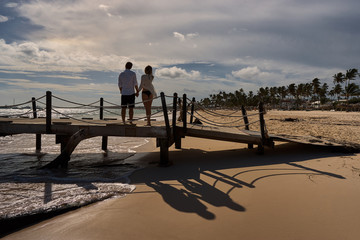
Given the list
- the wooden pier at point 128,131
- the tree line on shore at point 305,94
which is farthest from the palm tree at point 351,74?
the wooden pier at point 128,131

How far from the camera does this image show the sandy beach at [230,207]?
120 inches

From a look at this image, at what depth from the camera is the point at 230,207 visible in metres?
3.74

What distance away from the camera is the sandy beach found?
3.06 m

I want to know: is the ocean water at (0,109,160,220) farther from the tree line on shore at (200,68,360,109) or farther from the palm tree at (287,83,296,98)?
the palm tree at (287,83,296,98)

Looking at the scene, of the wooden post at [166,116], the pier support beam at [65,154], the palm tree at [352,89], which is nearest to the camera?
the wooden post at [166,116]

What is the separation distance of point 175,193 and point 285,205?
76.2 inches

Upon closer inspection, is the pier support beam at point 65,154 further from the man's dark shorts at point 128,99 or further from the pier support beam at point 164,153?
the pier support beam at point 164,153

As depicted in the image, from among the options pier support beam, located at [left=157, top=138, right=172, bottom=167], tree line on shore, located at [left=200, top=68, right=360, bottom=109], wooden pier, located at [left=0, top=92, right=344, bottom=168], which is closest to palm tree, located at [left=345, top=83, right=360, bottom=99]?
tree line on shore, located at [left=200, top=68, right=360, bottom=109]

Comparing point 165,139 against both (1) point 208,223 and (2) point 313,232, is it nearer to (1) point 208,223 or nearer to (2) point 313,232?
(1) point 208,223

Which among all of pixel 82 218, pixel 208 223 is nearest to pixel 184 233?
pixel 208 223

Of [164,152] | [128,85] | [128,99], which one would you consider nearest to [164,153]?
[164,152]

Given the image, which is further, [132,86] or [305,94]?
[305,94]

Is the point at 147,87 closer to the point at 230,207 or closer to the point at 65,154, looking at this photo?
the point at 65,154

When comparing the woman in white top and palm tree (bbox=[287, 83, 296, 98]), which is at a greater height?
palm tree (bbox=[287, 83, 296, 98])
